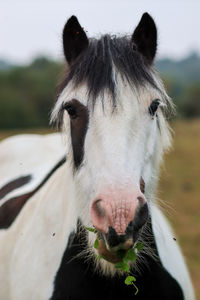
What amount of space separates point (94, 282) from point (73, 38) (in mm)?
1318

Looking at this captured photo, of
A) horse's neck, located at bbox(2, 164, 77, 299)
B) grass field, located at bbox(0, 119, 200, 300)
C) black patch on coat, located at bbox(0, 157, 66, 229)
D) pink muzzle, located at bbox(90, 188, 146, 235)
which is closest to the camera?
pink muzzle, located at bbox(90, 188, 146, 235)

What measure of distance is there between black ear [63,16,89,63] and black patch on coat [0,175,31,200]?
1482 millimetres

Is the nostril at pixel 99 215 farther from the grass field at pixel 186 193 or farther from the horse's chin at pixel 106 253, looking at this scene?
the grass field at pixel 186 193

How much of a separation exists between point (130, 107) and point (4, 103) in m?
35.9

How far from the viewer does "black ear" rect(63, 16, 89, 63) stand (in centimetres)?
253

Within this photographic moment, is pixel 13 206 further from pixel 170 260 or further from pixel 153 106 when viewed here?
pixel 153 106

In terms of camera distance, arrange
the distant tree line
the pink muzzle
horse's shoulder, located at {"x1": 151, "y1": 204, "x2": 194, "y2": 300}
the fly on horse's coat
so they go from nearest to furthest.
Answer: the pink muzzle, the fly on horse's coat, horse's shoulder, located at {"x1": 151, "y1": 204, "x2": 194, "y2": 300}, the distant tree line

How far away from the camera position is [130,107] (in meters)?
2.26

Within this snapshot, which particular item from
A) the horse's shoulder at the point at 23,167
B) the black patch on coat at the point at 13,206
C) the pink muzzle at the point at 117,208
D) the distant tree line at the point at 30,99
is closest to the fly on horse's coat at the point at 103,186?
the pink muzzle at the point at 117,208

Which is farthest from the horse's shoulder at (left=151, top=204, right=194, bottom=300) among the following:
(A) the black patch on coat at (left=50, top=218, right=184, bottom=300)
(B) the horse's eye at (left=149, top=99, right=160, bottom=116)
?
(B) the horse's eye at (left=149, top=99, right=160, bottom=116)

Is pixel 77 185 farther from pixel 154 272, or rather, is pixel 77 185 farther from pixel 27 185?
pixel 27 185

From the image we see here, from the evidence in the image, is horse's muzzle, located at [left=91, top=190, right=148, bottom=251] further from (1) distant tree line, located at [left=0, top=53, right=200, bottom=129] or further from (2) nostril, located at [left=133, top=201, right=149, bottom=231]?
(1) distant tree line, located at [left=0, top=53, right=200, bottom=129]

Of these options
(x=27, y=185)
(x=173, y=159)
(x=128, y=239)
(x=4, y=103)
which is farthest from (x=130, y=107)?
(x=4, y=103)

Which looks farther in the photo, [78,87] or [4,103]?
[4,103]
